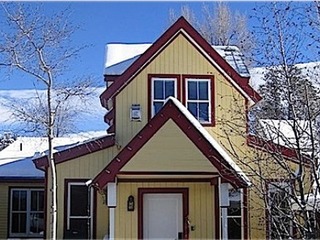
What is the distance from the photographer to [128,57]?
56.0 ft

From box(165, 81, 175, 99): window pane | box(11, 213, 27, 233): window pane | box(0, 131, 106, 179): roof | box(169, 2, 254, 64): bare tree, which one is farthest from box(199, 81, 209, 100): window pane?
box(169, 2, 254, 64): bare tree

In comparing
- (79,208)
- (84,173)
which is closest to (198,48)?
(84,173)

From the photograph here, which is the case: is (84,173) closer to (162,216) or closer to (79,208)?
(79,208)

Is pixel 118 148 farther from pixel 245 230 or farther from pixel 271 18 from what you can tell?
pixel 271 18

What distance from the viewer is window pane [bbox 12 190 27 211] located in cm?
1806

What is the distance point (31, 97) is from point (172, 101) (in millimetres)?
4395

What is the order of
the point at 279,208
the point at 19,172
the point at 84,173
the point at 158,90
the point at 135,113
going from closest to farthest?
the point at 279,208 → the point at 84,173 → the point at 135,113 → the point at 158,90 → the point at 19,172

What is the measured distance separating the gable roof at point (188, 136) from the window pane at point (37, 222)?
602 cm

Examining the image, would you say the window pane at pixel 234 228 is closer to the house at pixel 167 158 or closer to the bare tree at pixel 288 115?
the house at pixel 167 158

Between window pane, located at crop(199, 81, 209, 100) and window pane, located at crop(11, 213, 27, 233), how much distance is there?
6.92 m

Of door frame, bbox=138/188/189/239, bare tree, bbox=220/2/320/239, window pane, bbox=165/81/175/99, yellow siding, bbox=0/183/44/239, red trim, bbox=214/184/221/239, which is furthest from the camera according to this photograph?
yellow siding, bbox=0/183/44/239

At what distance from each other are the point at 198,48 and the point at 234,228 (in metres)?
4.75

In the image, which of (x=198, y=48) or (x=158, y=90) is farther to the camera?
(x=198, y=48)

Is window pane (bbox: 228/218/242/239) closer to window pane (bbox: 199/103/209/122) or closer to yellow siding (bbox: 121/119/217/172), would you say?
A: yellow siding (bbox: 121/119/217/172)
